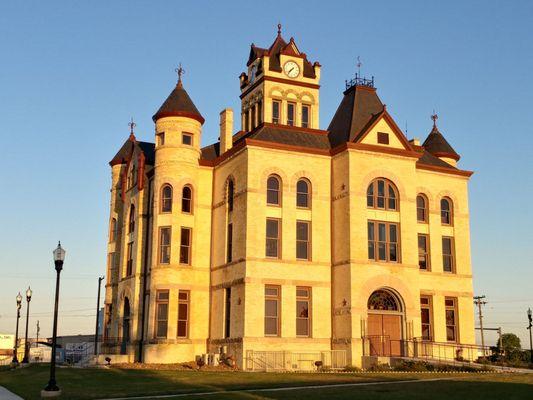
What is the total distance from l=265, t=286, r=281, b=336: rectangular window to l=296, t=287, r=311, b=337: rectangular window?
125 cm

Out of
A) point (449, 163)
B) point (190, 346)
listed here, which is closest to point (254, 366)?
point (190, 346)

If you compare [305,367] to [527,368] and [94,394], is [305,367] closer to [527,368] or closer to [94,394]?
[527,368]

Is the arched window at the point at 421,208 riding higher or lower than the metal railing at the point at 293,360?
higher

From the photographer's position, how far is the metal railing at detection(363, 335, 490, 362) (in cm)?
4019

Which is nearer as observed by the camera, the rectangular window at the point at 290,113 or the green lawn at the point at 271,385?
the green lawn at the point at 271,385

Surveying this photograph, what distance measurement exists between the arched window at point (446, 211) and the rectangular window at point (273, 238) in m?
12.0

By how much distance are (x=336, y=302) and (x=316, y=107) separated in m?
14.4

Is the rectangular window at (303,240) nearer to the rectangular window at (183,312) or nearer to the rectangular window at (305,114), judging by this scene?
the rectangular window at (183,312)

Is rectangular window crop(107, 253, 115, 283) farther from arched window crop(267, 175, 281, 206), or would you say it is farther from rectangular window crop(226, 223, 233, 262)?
arched window crop(267, 175, 281, 206)

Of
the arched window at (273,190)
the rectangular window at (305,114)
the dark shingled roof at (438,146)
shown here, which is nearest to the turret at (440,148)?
the dark shingled roof at (438,146)

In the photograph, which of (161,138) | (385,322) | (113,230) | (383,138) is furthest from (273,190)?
(113,230)

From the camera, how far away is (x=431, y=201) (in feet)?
152

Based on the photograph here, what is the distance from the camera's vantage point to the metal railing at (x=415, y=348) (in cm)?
4019

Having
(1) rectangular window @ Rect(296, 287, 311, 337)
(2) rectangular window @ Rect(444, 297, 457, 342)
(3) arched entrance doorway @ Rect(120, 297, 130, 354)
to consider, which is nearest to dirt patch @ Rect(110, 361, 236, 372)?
(1) rectangular window @ Rect(296, 287, 311, 337)
